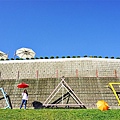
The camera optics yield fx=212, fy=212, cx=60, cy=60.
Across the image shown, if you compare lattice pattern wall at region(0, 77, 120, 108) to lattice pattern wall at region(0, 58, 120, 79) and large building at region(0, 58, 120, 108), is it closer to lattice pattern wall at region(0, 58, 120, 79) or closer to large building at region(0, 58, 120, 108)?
large building at region(0, 58, 120, 108)

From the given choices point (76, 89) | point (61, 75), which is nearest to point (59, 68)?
point (61, 75)

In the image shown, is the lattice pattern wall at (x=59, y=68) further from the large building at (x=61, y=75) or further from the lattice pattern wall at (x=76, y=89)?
the lattice pattern wall at (x=76, y=89)

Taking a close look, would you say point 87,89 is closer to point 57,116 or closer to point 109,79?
point 109,79

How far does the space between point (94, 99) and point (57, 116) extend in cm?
929

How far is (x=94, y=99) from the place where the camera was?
1922 centimetres

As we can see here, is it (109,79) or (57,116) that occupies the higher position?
(109,79)

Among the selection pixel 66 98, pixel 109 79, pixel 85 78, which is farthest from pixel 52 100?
pixel 109 79

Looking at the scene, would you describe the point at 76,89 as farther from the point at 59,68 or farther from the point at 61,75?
the point at 59,68

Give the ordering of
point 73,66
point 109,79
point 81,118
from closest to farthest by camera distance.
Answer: point 81,118
point 109,79
point 73,66

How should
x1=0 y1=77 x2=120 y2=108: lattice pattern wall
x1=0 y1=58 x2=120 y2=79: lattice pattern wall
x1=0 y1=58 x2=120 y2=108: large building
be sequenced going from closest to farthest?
1. x1=0 y1=77 x2=120 y2=108: lattice pattern wall
2. x1=0 y1=58 x2=120 y2=108: large building
3. x1=0 y1=58 x2=120 y2=79: lattice pattern wall

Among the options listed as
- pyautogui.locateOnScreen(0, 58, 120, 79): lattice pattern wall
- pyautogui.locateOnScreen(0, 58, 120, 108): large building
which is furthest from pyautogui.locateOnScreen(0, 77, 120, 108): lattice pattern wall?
pyautogui.locateOnScreen(0, 58, 120, 79): lattice pattern wall

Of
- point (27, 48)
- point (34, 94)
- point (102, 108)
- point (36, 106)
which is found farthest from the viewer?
point (27, 48)

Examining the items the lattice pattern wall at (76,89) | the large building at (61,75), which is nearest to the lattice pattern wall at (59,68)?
the large building at (61,75)

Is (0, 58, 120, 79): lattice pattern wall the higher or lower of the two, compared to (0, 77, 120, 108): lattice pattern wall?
higher
